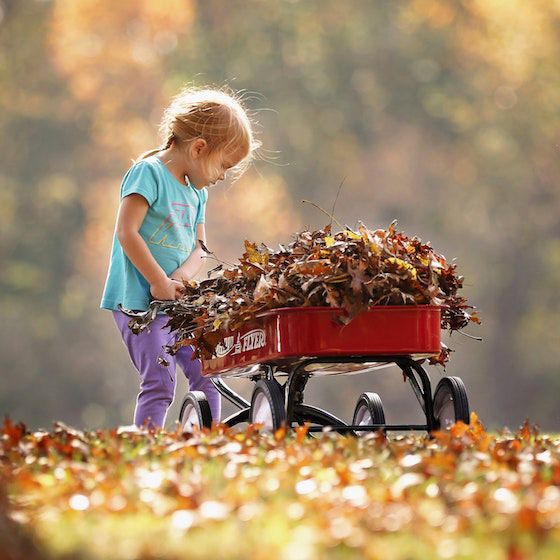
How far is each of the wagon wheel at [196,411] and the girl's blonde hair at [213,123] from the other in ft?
4.64

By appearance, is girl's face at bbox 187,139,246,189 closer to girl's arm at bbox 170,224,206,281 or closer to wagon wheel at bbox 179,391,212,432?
girl's arm at bbox 170,224,206,281

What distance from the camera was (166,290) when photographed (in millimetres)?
6332

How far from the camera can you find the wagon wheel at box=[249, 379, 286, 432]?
5.44m

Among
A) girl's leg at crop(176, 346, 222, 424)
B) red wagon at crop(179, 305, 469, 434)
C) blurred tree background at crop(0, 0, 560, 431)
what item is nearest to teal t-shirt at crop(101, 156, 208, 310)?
girl's leg at crop(176, 346, 222, 424)

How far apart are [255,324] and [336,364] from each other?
18.1 inches

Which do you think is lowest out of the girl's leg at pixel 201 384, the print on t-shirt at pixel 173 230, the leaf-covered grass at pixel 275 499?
the leaf-covered grass at pixel 275 499

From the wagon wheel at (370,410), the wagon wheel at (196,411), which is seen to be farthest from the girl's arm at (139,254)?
the wagon wheel at (370,410)

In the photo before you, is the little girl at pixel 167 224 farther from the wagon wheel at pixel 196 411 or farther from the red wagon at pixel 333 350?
the red wagon at pixel 333 350

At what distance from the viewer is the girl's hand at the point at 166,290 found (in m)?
6.33

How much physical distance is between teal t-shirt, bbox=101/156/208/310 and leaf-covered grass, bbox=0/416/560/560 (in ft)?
6.01

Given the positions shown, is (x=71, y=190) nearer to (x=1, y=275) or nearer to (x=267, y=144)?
(x=1, y=275)

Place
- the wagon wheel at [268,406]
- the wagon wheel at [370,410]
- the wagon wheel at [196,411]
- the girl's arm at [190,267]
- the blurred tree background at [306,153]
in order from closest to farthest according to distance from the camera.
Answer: the wagon wheel at [268,406] < the wagon wheel at [196,411] < the wagon wheel at [370,410] < the girl's arm at [190,267] < the blurred tree background at [306,153]

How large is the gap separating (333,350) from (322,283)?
0.32 metres

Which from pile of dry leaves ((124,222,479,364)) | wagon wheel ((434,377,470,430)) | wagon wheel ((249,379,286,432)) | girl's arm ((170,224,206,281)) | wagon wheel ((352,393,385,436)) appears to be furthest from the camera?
girl's arm ((170,224,206,281))
